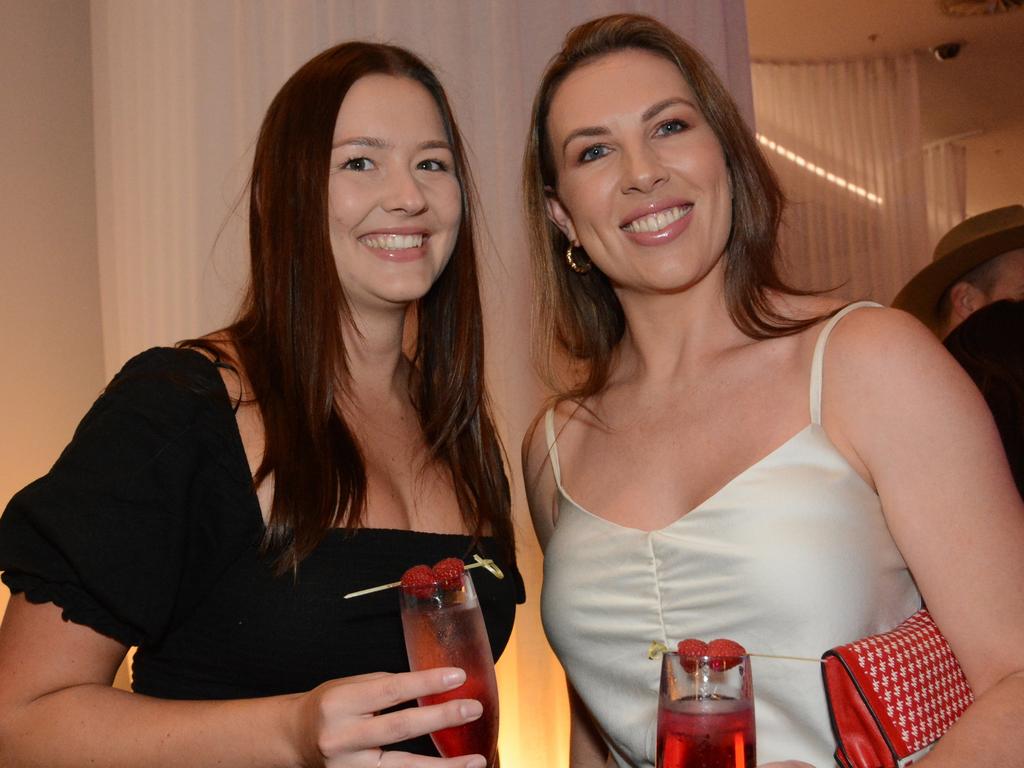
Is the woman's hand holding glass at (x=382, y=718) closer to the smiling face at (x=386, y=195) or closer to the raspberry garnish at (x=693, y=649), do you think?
the raspberry garnish at (x=693, y=649)

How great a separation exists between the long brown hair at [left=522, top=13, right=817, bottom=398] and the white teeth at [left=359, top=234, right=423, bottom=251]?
41cm

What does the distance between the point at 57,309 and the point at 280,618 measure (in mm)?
2330

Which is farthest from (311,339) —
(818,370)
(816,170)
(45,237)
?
(816,170)

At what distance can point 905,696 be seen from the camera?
160 cm

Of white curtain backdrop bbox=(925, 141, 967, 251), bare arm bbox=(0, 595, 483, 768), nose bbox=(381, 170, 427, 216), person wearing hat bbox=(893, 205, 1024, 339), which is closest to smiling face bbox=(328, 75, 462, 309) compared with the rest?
nose bbox=(381, 170, 427, 216)

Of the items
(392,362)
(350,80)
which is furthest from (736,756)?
(350,80)

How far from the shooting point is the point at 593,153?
2.23 m

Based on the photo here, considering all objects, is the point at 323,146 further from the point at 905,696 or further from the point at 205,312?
the point at 205,312

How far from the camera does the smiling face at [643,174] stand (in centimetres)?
212

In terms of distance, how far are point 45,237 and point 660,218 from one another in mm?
2439

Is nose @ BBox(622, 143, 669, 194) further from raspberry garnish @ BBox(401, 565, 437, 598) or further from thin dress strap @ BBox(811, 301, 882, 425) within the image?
raspberry garnish @ BBox(401, 565, 437, 598)

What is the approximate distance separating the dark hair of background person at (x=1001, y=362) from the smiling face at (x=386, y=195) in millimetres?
1292

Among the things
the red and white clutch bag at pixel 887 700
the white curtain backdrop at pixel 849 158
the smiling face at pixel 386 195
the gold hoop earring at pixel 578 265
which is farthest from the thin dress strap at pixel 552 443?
the white curtain backdrop at pixel 849 158

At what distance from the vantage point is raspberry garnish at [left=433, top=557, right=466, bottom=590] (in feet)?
5.08
